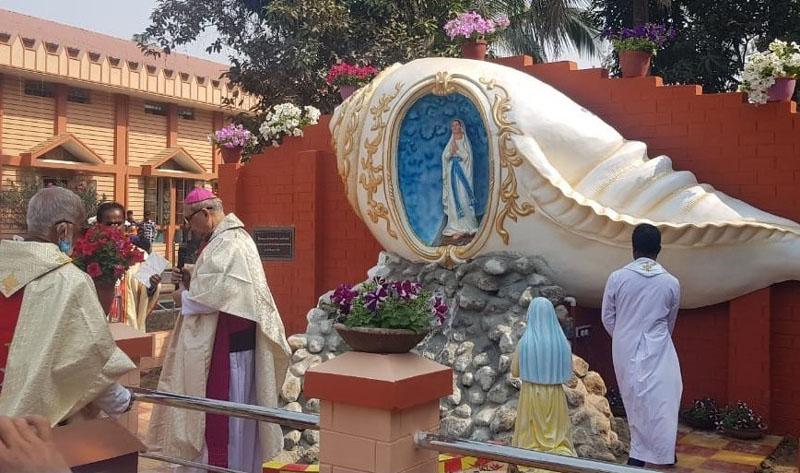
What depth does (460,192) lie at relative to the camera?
301 inches

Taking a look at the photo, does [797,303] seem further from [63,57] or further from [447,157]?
[63,57]

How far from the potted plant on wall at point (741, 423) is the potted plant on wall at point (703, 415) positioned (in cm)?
7

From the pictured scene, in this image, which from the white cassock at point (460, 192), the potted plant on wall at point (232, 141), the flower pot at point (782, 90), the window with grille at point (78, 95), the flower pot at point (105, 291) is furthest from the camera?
the window with grille at point (78, 95)

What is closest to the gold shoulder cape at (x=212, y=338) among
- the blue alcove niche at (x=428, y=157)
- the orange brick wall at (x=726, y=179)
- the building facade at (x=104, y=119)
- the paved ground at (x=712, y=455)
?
the paved ground at (x=712, y=455)

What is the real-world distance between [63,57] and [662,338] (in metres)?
17.7

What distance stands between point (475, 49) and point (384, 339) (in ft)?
19.3

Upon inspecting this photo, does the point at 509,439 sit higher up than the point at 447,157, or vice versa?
the point at 447,157

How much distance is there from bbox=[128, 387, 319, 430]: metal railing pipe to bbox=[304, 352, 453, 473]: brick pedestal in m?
0.08

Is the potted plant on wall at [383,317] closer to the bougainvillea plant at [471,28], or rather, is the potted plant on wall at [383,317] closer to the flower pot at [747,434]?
the flower pot at [747,434]

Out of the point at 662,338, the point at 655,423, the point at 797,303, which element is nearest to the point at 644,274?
the point at 662,338

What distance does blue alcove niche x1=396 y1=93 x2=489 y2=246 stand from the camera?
761 centimetres

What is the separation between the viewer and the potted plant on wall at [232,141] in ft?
34.3

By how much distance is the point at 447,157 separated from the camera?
768cm

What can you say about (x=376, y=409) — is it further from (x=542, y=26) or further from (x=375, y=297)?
(x=542, y=26)
